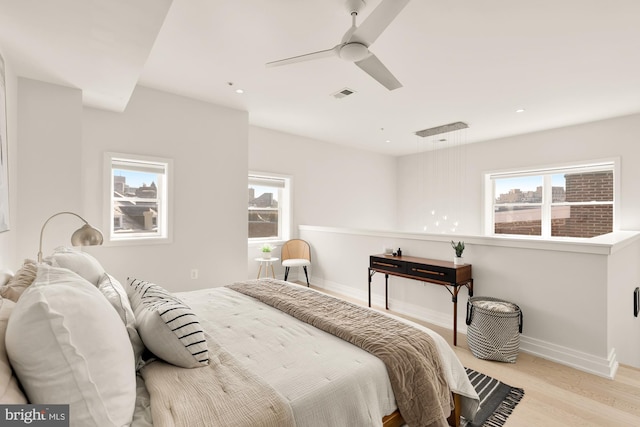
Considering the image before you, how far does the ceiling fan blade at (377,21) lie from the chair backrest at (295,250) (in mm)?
3758

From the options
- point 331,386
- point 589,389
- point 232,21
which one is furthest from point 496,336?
point 232,21

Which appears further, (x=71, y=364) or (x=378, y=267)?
(x=378, y=267)

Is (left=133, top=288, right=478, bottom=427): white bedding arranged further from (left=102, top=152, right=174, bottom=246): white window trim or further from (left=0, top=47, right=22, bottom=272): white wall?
(left=102, top=152, right=174, bottom=246): white window trim

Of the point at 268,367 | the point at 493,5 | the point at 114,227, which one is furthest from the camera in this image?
the point at 114,227

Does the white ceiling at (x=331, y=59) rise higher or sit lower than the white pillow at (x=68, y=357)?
higher

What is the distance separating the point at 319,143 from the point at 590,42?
4185 millimetres

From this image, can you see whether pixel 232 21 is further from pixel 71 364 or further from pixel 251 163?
pixel 251 163

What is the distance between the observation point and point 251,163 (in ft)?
16.9

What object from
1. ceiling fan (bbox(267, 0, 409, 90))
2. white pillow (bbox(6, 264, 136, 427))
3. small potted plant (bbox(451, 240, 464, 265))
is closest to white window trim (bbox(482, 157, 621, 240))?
small potted plant (bbox(451, 240, 464, 265))

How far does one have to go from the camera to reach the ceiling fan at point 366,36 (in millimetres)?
1689

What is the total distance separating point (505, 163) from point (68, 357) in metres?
6.46

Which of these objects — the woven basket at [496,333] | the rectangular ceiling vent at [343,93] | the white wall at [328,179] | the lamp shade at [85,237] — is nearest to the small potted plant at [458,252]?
the woven basket at [496,333]

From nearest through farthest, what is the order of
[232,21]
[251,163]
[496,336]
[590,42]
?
[232,21]
[590,42]
[496,336]
[251,163]

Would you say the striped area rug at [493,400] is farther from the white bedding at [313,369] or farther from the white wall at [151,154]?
the white wall at [151,154]
